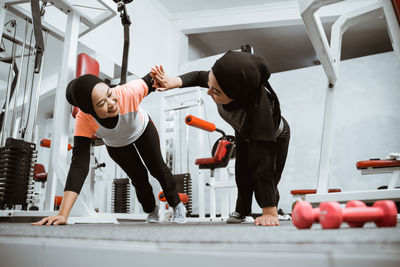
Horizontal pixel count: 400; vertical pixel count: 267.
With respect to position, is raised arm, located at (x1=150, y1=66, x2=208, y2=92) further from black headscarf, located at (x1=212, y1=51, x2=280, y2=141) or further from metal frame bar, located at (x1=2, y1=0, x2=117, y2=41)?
metal frame bar, located at (x1=2, y1=0, x2=117, y2=41)

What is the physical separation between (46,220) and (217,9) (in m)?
4.74

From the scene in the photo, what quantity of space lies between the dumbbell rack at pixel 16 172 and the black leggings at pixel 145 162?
662 mm

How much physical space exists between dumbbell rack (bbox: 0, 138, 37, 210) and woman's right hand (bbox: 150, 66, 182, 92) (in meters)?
1.12

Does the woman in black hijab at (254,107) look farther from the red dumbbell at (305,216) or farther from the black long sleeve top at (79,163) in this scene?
the black long sleeve top at (79,163)

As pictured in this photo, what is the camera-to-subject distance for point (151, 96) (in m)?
5.13

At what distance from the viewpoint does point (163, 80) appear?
1.62m

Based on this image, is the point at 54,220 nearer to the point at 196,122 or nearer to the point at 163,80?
the point at 163,80

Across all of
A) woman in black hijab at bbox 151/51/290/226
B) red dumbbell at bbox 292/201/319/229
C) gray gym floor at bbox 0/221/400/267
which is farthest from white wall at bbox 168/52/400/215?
gray gym floor at bbox 0/221/400/267

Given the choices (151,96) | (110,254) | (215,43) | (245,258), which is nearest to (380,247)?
(245,258)

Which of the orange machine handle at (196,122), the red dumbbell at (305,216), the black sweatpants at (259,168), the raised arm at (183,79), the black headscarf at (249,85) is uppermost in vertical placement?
the orange machine handle at (196,122)

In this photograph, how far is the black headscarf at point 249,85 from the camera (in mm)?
1234

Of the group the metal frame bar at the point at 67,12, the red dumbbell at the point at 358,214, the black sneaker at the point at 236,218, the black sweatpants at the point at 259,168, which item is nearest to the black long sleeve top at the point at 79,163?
the black sweatpants at the point at 259,168

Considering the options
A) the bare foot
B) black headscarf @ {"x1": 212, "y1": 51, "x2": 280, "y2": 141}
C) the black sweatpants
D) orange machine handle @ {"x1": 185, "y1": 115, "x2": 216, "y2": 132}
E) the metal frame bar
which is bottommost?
the bare foot

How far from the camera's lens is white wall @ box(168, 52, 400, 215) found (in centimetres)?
409
